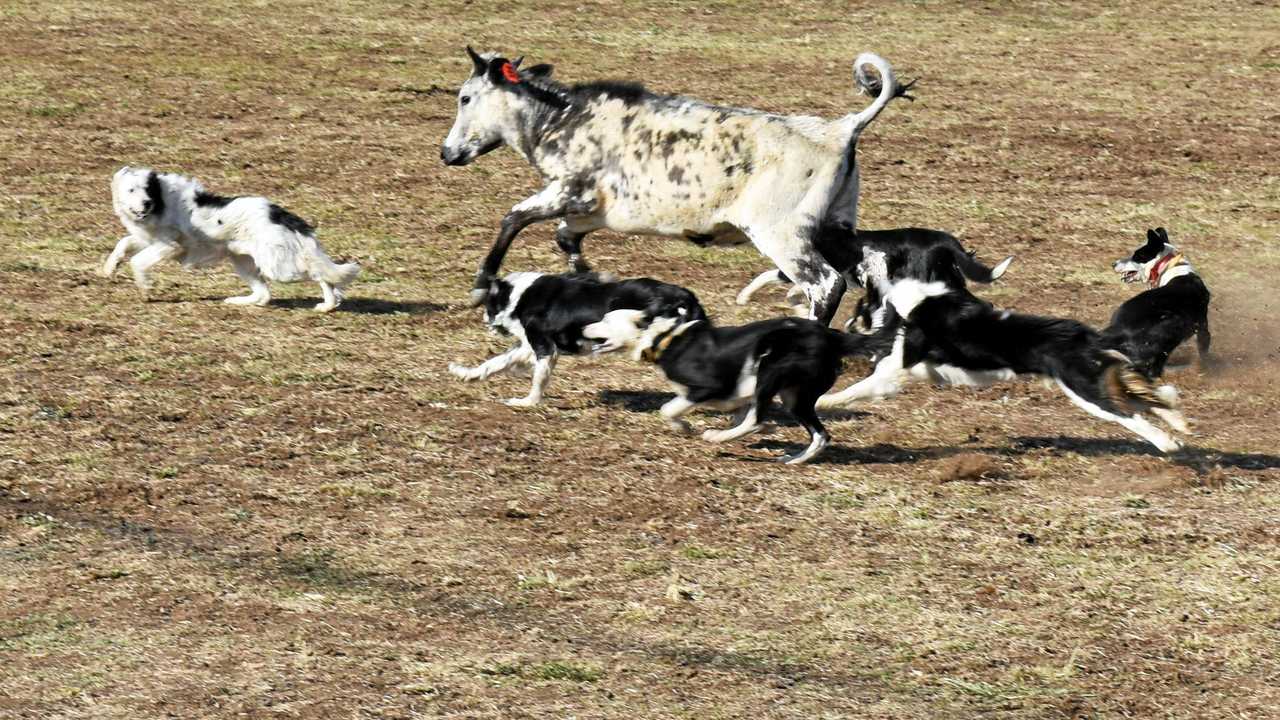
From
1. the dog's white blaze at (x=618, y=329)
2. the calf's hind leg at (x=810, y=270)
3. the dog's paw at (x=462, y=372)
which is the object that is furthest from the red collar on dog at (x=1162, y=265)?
the dog's paw at (x=462, y=372)

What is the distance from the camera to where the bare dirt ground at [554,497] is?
21.3 ft

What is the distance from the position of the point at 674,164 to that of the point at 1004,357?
2981 millimetres

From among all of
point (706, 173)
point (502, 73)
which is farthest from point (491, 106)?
point (706, 173)

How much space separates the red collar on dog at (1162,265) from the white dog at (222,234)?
5117mm

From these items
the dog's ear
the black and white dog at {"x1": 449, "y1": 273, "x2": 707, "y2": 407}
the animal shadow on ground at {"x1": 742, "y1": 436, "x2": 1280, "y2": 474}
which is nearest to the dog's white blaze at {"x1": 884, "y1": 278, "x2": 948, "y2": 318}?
the animal shadow on ground at {"x1": 742, "y1": 436, "x2": 1280, "y2": 474}

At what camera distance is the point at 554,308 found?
9.40 meters

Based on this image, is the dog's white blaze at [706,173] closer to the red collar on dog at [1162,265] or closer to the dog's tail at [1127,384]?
the red collar on dog at [1162,265]

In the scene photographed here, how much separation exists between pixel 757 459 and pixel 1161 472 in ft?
6.60

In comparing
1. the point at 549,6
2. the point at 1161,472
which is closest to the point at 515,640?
the point at 1161,472

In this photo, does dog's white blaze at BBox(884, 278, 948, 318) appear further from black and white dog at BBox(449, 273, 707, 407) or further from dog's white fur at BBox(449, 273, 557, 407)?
dog's white fur at BBox(449, 273, 557, 407)

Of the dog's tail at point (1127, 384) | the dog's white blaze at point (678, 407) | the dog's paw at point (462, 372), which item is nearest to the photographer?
the dog's tail at point (1127, 384)

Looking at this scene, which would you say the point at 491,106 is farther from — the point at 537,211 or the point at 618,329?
the point at 618,329

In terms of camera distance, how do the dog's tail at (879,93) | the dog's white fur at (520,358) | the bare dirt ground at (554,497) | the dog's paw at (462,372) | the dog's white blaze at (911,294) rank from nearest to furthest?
the bare dirt ground at (554,497) < the dog's white blaze at (911,294) < the dog's white fur at (520,358) < the dog's paw at (462,372) < the dog's tail at (879,93)

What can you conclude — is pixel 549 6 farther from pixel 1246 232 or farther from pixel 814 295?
pixel 814 295
